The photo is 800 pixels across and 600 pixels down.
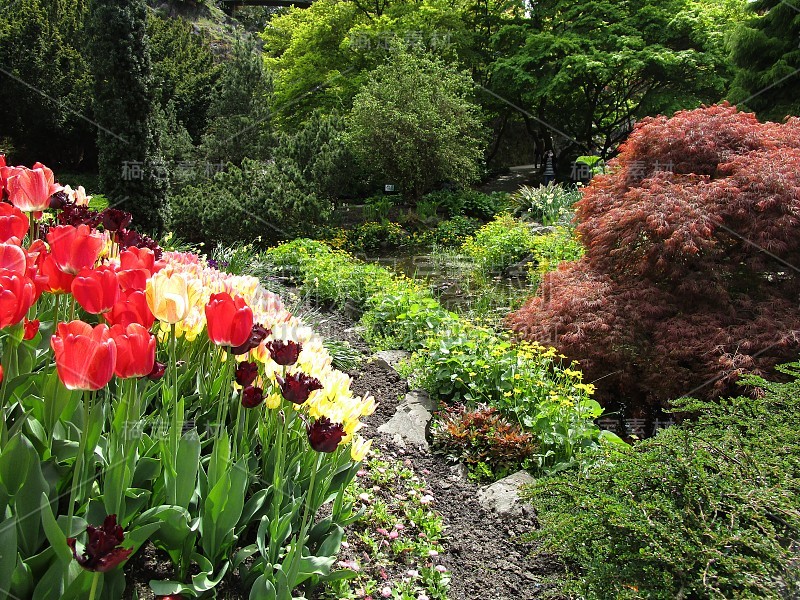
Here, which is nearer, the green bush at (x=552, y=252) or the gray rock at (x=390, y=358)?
the gray rock at (x=390, y=358)

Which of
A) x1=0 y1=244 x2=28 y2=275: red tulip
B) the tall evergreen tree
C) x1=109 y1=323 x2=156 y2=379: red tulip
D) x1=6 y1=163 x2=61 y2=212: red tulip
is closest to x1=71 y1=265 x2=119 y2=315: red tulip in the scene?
x1=0 y1=244 x2=28 y2=275: red tulip

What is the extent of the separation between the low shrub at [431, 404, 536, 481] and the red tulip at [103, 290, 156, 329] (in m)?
2.37

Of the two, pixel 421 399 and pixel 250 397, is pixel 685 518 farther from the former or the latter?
pixel 421 399

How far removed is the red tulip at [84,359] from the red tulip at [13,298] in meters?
0.13

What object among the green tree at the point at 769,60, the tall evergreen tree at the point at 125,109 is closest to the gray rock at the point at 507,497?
the tall evergreen tree at the point at 125,109

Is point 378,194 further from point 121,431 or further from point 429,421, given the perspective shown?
point 121,431

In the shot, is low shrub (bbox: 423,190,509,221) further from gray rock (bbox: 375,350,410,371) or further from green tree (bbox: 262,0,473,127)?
gray rock (bbox: 375,350,410,371)

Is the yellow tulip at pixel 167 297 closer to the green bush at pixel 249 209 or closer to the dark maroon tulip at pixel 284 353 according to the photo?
the dark maroon tulip at pixel 284 353

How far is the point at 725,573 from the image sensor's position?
2078 millimetres

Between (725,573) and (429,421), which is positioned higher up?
(725,573)

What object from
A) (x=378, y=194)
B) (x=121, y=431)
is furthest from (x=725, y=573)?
(x=378, y=194)

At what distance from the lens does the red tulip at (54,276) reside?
1.58m

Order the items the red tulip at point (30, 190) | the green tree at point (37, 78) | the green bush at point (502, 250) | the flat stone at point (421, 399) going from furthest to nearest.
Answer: the green tree at point (37, 78), the green bush at point (502, 250), the flat stone at point (421, 399), the red tulip at point (30, 190)

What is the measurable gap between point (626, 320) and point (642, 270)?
1.47 feet
